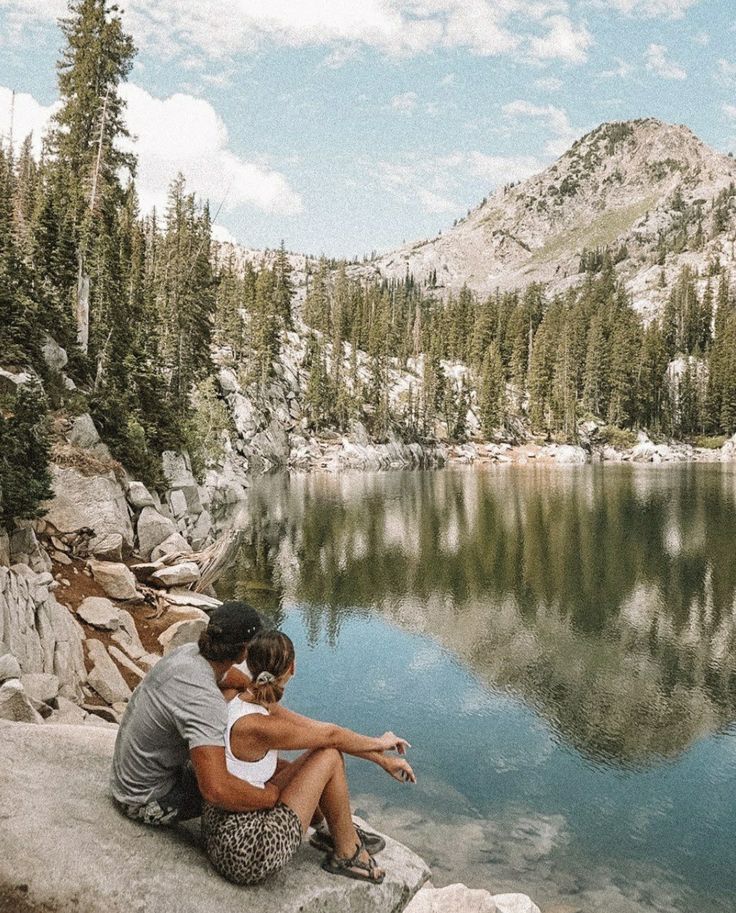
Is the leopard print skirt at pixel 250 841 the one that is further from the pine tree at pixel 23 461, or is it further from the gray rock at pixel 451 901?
the pine tree at pixel 23 461

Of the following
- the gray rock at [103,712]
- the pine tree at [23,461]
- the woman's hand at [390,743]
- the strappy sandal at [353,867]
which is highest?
the pine tree at [23,461]

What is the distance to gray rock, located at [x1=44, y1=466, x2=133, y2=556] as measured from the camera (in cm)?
1788

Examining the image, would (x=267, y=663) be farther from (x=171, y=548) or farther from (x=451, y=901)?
(x=171, y=548)

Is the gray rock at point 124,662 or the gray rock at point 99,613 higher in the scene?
the gray rock at point 99,613

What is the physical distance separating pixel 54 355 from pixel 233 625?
69.1 feet

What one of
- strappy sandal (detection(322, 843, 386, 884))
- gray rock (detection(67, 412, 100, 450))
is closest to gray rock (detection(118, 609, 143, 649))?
gray rock (detection(67, 412, 100, 450))

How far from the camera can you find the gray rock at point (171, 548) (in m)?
20.9

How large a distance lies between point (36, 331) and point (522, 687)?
18346 mm

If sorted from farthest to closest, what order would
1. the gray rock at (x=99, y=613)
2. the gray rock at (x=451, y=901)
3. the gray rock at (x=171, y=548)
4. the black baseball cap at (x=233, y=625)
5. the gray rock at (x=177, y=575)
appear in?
1. the gray rock at (x=171, y=548)
2. the gray rock at (x=177, y=575)
3. the gray rock at (x=99, y=613)
4. the gray rock at (x=451, y=901)
5. the black baseball cap at (x=233, y=625)

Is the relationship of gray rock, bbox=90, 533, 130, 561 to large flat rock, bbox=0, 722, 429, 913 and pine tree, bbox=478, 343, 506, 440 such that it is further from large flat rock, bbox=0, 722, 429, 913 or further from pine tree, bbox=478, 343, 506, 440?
pine tree, bbox=478, 343, 506, 440

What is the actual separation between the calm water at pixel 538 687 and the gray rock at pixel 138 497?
6.68 metres

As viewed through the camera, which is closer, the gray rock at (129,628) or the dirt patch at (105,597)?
the dirt patch at (105,597)

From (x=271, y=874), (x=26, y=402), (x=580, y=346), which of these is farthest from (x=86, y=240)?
(x=580, y=346)

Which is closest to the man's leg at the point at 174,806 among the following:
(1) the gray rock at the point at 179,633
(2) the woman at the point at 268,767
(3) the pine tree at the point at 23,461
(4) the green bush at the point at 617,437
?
(2) the woman at the point at 268,767
